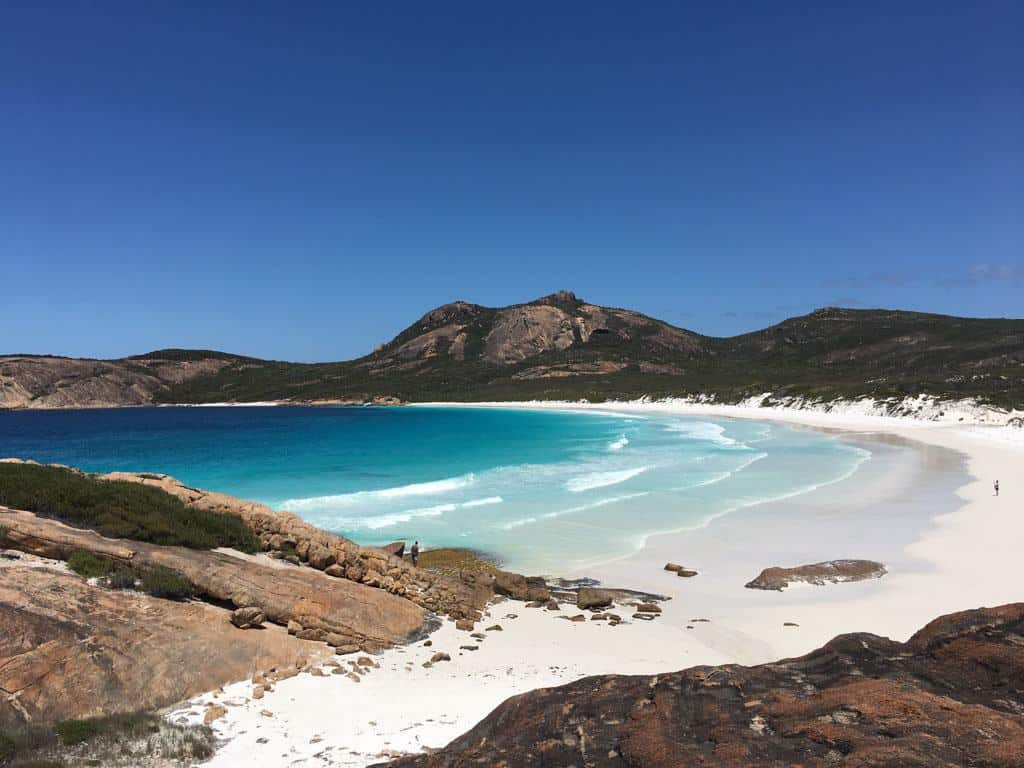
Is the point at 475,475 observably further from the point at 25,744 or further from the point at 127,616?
the point at 25,744

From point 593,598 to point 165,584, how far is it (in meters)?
9.06

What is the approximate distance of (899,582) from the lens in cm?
1574

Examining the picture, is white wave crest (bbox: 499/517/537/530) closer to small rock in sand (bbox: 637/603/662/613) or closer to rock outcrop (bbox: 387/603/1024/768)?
small rock in sand (bbox: 637/603/662/613)

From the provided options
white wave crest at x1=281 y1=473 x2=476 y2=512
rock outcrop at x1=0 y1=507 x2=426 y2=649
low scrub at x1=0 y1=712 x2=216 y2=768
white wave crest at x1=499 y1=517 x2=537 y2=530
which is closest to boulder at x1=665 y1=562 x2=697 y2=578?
white wave crest at x1=499 y1=517 x2=537 y2=530

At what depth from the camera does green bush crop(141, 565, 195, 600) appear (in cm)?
1002

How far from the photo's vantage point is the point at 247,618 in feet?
34.1

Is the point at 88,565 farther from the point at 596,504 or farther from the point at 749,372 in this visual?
the point at 749,372

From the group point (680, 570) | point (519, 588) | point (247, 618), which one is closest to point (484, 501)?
point (680, 570)

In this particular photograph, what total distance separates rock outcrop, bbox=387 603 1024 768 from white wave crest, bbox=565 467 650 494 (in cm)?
2578

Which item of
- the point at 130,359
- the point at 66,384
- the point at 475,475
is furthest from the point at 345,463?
the point at 130,359

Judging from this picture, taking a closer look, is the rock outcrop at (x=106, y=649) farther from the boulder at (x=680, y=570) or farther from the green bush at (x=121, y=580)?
the boulder at (x=680, y=570)

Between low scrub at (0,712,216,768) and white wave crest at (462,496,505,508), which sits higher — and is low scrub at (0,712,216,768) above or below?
above

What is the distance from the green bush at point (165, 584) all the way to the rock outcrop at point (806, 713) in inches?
265

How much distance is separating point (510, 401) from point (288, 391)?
69.7 meters
